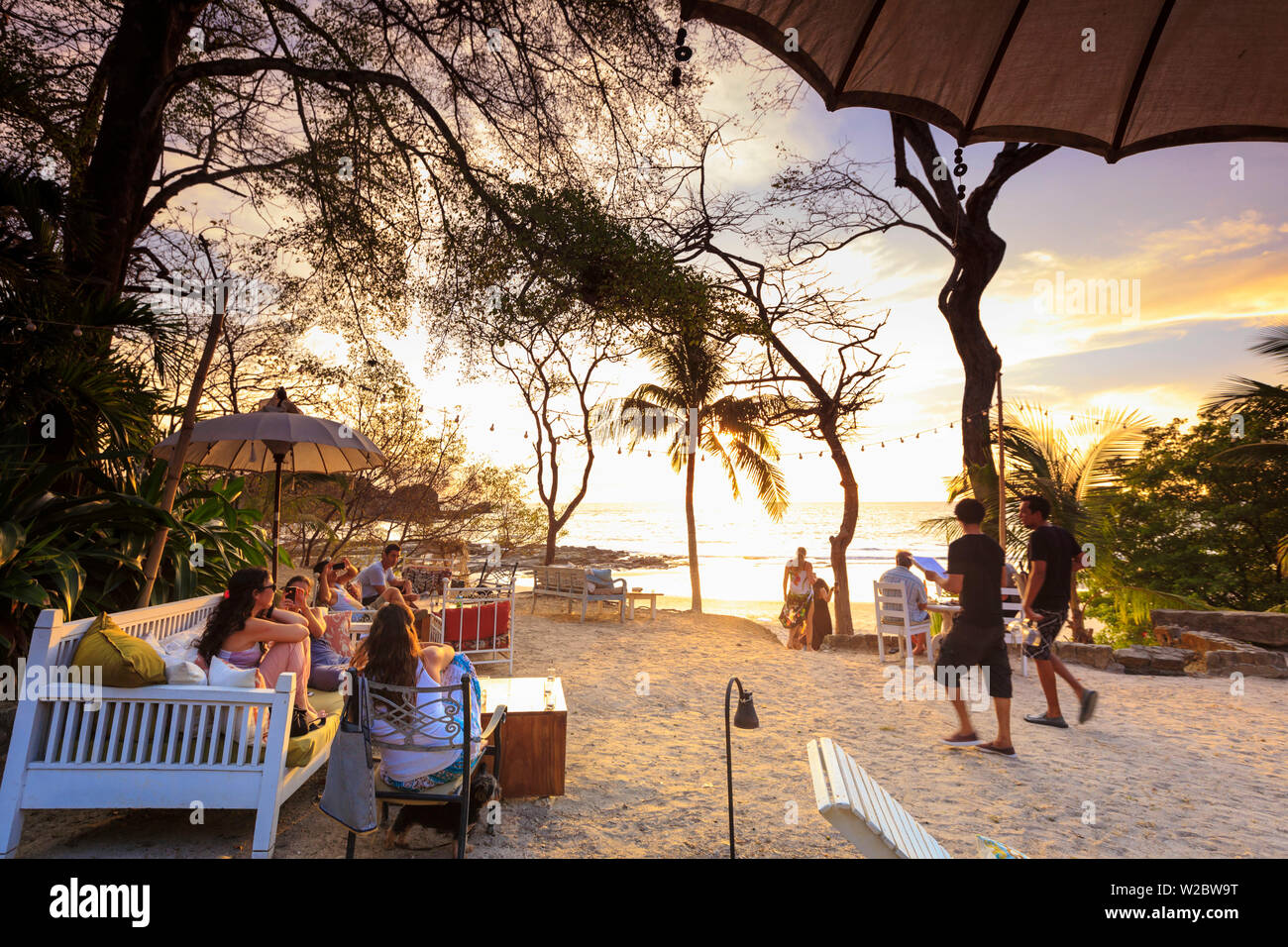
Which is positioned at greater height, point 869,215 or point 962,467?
point 869,215

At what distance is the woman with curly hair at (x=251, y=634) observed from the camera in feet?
13.2

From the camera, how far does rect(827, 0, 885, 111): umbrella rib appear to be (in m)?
2.17

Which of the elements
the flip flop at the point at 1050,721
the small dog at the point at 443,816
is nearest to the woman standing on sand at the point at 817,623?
the flip flop at the point at 1050,721

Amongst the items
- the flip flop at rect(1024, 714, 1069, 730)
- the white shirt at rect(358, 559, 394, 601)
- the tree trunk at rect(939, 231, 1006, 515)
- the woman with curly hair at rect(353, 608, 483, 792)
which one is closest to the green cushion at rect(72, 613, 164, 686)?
the woman with curly hair at rect(353, 608, 483, 792)

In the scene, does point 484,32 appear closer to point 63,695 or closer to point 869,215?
point 63,695

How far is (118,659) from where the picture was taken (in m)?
3.21

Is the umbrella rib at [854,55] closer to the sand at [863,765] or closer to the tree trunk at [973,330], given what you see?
the sand at [863,765]

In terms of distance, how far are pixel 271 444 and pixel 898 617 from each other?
322 inches

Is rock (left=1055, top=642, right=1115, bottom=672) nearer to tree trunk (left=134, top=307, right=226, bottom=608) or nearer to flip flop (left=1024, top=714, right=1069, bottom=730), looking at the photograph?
flip flop (left=1024, top=714, right=1069, bottom=730)

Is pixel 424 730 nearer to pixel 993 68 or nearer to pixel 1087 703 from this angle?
pixel 993 68

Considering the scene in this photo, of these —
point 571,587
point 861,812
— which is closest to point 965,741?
point 861,812

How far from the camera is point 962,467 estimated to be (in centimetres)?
1191
